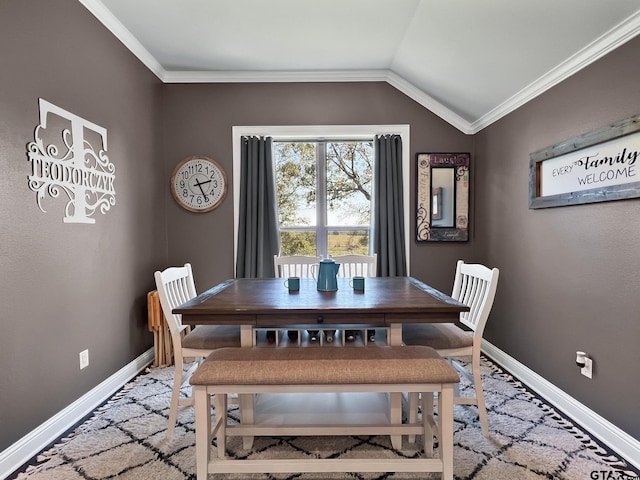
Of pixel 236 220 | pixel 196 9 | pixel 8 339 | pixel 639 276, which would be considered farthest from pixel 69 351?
pixel 639 276

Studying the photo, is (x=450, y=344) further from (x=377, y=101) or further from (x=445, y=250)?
(x=377, y=101)

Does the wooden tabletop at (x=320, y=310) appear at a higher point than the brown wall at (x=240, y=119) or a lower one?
lower

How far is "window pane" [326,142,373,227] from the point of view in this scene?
3719 mm

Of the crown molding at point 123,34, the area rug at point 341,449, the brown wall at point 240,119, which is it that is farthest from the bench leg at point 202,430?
the crown molding at point 123,34

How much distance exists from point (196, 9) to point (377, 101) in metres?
1.77

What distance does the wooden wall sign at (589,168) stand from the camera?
1.78 m

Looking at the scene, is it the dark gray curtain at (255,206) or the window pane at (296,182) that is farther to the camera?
the window pane at (296,182)

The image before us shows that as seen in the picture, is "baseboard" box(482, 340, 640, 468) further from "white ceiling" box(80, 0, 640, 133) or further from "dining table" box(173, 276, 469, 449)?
"white ceiling" box(80, 0, 640, 133)

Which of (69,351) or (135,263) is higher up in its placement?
(135,263)

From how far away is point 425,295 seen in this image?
1971mm

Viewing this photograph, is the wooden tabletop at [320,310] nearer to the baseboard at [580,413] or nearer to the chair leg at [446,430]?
the chair leg at [446,430]

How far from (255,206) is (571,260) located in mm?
2543

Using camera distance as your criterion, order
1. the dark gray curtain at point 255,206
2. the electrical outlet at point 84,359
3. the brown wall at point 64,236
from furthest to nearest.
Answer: the dark gray curtain at point 255,206, the electrical outlet at point 84,359, the brown wall at point 64,236

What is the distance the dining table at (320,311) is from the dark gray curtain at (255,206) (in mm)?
1419
